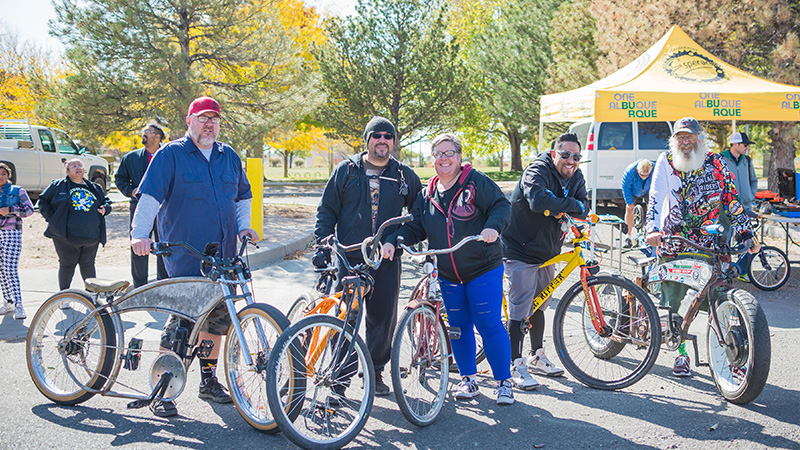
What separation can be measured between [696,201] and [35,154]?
16696 millimetres

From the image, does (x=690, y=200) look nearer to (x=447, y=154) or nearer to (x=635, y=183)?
(x=447, y=154)

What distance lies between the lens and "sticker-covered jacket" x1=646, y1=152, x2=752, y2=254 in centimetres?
488

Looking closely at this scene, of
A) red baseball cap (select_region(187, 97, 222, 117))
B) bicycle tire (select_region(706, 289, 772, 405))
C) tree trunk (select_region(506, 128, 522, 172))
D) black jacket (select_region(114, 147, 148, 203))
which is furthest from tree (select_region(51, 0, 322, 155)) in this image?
tree trunk (select_region(506, 128, 522, 172))

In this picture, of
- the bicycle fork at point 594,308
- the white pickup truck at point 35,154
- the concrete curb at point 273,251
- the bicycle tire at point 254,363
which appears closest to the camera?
the bicycle tire at point 254,363

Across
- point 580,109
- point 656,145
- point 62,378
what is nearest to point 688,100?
point 580,109

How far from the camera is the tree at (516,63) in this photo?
26.6 metres

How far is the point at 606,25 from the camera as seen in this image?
17.9 meters

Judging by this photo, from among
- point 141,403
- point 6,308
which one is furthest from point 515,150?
point 141,403

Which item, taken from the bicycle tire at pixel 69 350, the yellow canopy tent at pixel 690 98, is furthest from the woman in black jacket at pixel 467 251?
the yellow canopy tent at pixel 690 98

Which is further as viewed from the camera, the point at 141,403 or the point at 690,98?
the point at 690,98

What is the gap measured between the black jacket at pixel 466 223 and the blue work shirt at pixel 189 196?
1177 millimetres

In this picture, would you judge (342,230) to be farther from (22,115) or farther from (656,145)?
(22,115)

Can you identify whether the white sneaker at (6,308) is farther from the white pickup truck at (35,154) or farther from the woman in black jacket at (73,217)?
the white pickup truck at (35,154)

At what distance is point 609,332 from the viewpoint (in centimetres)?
475
